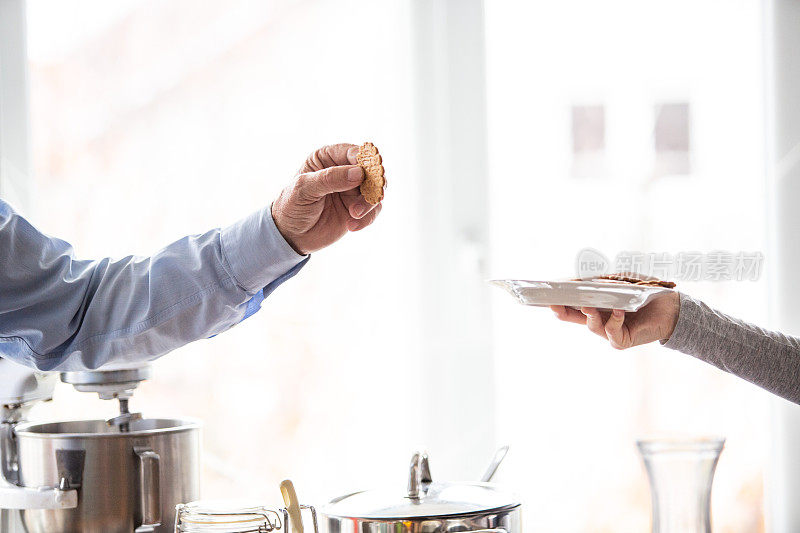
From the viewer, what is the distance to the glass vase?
2.81ft

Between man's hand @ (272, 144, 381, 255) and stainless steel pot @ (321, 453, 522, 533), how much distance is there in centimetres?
31

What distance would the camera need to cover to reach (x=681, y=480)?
871 millimetres

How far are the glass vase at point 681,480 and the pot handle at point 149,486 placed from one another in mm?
597

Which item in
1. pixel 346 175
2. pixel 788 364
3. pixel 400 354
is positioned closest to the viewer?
pixel 346 175

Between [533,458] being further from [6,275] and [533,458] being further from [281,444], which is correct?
[6,275]

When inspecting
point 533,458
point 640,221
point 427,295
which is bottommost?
point 533,458

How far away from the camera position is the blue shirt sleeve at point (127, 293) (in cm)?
109

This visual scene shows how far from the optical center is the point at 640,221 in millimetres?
1538

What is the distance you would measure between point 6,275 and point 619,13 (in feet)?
3.61

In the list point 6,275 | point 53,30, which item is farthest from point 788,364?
point 53,30

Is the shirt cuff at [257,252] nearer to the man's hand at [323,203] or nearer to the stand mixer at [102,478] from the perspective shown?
the man's hand at [323,203]

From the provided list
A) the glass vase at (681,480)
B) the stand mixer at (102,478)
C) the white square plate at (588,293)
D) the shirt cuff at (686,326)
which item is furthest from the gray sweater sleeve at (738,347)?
the stand mixer at (102,478)
